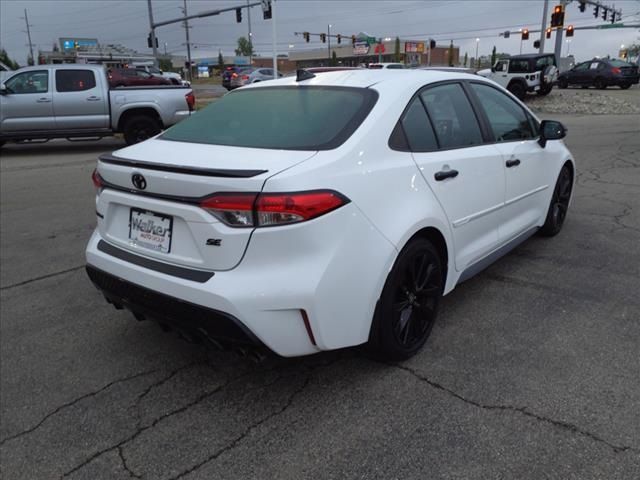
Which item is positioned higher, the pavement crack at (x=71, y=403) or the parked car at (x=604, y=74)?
the parked car at (x=604, y=74)

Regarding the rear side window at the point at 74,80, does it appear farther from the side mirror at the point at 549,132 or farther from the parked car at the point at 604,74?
the parked car at the point at 604,74

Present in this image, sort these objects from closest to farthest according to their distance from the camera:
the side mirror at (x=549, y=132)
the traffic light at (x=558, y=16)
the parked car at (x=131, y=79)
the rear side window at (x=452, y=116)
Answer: the rear side window at (x=452, y=116) < the side mirror at (x=549, y=132) < the parked car at (x=131, y=79) < the traffic light at (x=558, y=16)

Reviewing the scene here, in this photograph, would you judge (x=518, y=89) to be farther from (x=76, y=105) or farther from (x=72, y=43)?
(x=72, y=43)

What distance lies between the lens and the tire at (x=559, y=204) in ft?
16.8

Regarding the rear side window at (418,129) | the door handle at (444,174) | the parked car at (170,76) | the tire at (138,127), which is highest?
the rear side window at (418,129)

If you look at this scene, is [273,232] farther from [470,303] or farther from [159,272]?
[470,303]

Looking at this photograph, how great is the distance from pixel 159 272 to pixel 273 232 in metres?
0.68

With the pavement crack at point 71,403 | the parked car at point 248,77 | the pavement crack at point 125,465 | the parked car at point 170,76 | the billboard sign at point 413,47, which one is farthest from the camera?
the billboard sign at point 413,47

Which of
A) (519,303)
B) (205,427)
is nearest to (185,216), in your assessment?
(205,427)

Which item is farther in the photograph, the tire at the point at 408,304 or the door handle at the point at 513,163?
the door handle at the point at 513,163

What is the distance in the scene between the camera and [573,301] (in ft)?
12.8

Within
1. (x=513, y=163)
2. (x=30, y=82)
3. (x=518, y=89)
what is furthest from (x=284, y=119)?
(x=518, y=89)

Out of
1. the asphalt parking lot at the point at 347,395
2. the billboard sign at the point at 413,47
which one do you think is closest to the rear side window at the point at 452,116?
the asphalt parking lot at the point at 347,395

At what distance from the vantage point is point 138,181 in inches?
107
